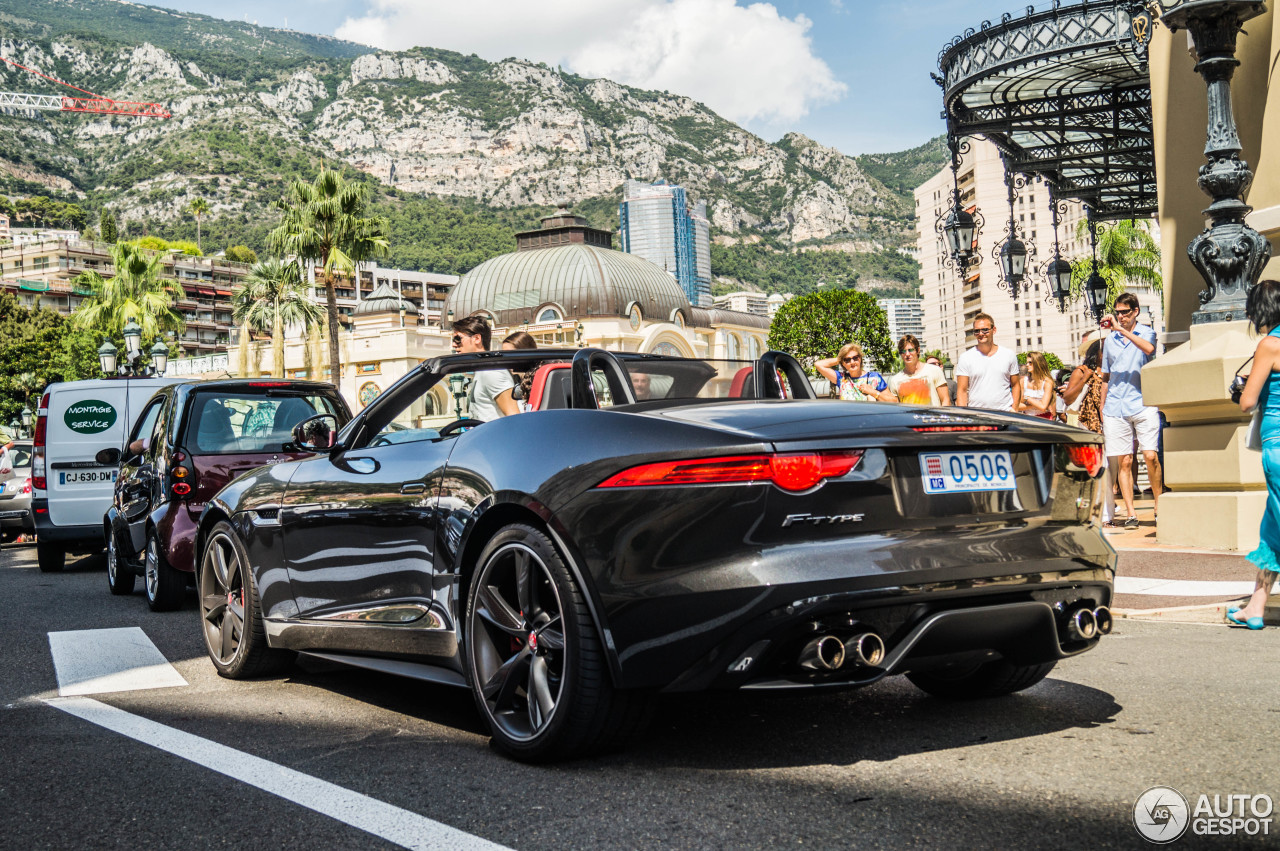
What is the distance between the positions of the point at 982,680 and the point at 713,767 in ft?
4.34

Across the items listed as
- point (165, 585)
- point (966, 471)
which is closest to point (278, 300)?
point (165, 585)

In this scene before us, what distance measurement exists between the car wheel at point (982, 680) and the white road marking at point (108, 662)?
3.36 m

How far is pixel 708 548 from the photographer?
10.5 feet

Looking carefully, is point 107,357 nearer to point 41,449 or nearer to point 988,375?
point 41,449

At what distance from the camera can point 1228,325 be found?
9.22 metres

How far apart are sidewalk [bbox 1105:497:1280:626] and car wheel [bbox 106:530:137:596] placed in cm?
772

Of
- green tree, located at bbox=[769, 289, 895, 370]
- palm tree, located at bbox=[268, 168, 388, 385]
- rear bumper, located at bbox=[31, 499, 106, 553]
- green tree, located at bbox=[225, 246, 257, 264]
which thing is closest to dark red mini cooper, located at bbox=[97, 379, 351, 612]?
rear bumper, located at bbox=[31, 499, 106, 553]

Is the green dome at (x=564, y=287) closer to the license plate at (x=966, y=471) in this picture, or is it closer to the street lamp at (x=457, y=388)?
the street lamp at (x=457, y=388)

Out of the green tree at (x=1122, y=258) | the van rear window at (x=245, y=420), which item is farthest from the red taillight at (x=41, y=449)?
the green tree at (x=1122, y=258)

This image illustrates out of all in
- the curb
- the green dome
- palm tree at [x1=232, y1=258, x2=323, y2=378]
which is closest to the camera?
the curb

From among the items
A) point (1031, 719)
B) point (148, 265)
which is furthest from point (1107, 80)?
point (148, 265)

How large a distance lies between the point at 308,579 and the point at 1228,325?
7511 mm

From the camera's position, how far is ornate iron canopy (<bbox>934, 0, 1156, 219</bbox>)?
1429 centimetres

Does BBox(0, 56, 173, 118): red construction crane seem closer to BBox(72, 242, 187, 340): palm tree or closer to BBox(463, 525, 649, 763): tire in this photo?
BBox(72, 242, 187, 340): palm tree
